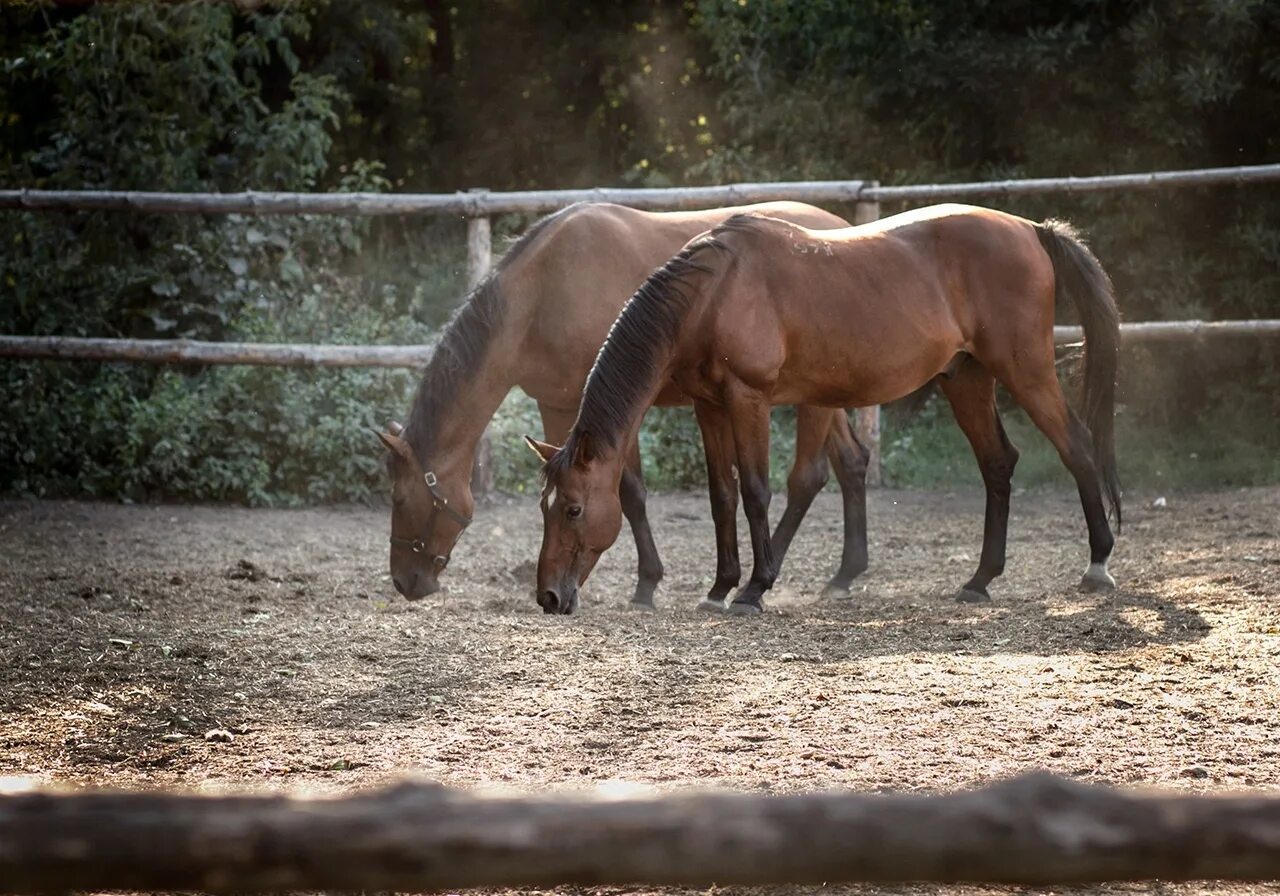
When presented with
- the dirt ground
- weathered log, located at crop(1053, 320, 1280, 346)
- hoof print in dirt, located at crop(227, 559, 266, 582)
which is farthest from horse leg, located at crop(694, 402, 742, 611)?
weathered log, located at crop(1053, 320, 1280, 346)

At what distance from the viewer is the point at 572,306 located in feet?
17.8

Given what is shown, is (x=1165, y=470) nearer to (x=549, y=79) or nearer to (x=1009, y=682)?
(x=1009, y=682)

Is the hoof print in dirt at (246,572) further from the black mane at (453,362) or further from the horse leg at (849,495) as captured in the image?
the horse leg at (849,495)

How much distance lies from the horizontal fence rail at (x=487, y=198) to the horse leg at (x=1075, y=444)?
247cm

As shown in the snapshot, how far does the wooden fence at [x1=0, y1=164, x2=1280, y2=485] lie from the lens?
24.0 feet

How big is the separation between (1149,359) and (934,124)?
2366mm

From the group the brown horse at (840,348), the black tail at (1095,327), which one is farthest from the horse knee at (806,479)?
the black tail at (1095,327)

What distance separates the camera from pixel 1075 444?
5461 mm

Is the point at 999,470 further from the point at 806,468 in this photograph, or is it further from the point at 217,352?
the point at 217,352

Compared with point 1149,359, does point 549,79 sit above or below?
above

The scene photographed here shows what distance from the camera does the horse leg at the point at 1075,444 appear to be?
5.29 meters

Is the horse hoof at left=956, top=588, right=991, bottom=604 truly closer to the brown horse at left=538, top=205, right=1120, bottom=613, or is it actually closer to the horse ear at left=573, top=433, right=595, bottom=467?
the brown horse at left=538, top=205, right=1120, bottom=613

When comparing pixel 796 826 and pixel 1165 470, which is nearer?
pixel 796 826

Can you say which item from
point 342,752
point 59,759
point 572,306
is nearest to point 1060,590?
point 572,306
